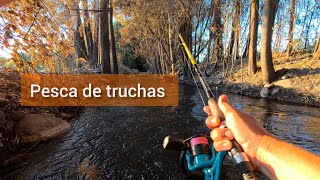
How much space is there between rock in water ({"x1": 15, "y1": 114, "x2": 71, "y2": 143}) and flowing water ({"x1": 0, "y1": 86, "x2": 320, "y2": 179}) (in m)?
0.19

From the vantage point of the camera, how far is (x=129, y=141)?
4.95 meters

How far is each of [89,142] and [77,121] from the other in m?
1.89

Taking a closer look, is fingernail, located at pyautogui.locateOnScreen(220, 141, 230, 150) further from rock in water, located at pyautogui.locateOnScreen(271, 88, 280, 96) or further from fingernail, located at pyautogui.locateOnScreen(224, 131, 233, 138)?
rock in water, located at pyautogui.locateOnScreen(271, 88, 280, 96)

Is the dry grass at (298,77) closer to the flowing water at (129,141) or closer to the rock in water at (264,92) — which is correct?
the rock in water at (264,92)

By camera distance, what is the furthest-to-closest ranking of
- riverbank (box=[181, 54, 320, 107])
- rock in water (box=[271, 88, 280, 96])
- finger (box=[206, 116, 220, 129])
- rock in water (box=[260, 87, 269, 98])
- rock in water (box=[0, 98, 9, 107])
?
rock in water (box=[260, 87, 269, 98]) < rock in water (box=[271, 88, 280, 96]) < riverbank (box=[181, 54, 320, 107]) < rock in water (box=[0, 98, 9, 107]) < finger (box=[206, 116, 220, 129])

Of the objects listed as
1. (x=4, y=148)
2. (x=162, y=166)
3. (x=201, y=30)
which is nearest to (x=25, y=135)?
(x=4, y=148)

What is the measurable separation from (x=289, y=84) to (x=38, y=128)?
919 centimetres

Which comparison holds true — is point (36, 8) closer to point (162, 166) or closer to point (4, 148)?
point (4, 148)

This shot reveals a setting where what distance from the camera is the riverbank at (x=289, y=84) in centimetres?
884

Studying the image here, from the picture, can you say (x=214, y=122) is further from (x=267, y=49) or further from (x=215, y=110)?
(x=267, y=49)

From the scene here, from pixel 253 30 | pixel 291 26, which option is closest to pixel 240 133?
pixel 253 30

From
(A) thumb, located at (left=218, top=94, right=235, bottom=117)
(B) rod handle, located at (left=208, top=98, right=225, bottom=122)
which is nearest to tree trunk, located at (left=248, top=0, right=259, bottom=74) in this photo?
(B) rod handle, located at (left=208, top=98, right=225, bottom=122)

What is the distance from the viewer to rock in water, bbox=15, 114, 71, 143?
455cm

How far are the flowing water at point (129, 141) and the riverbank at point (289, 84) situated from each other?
Answer: 1.08 metres
